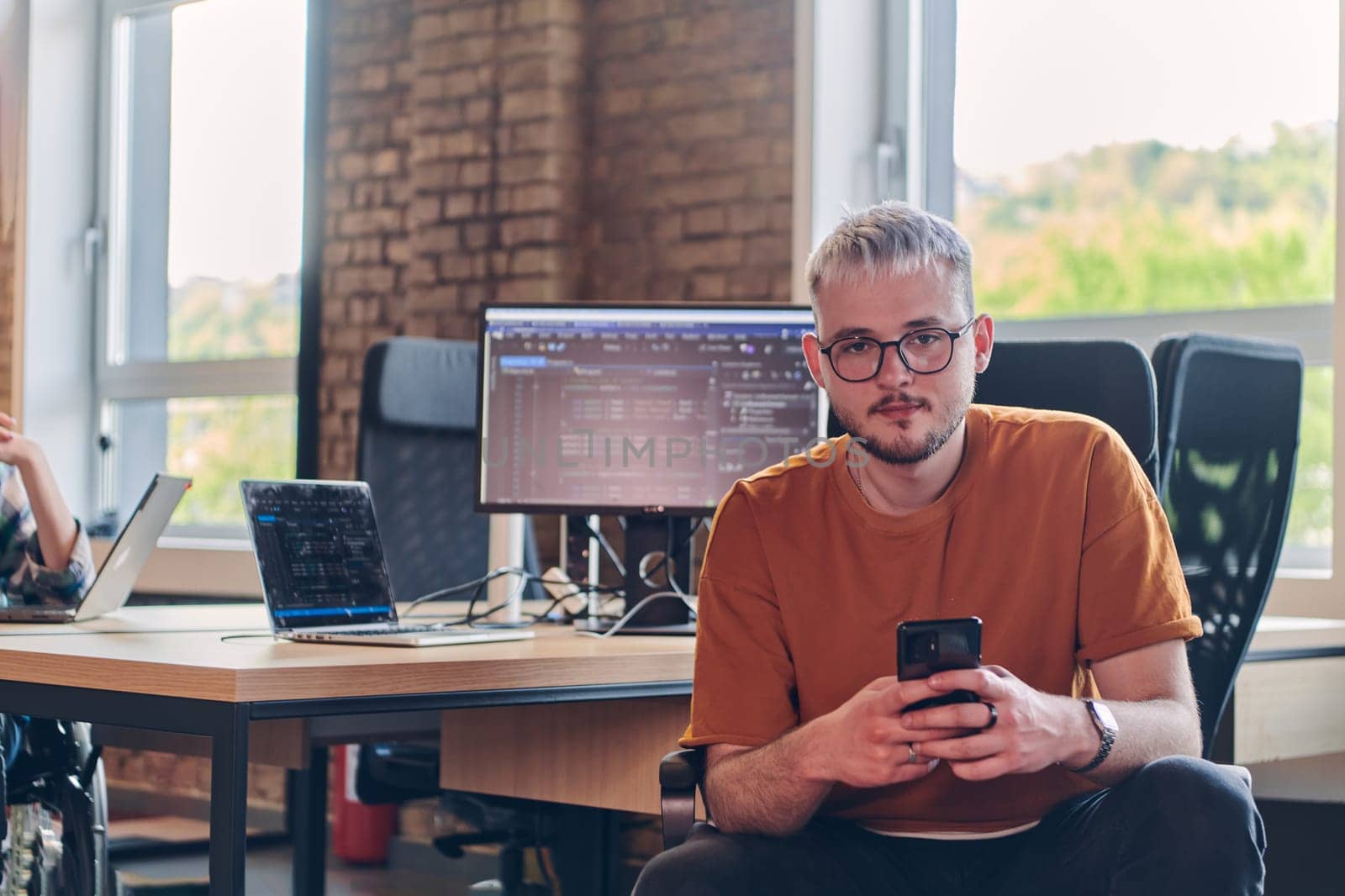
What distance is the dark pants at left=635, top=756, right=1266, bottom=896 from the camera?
1527mm

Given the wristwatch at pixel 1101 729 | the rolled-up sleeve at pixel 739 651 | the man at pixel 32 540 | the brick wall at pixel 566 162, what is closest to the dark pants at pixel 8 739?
the man at pixel 32 540

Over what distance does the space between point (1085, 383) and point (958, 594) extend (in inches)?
25.0

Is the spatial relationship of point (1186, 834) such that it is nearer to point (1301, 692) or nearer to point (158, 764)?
point (1301, 692)

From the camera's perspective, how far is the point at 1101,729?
5.32 feet

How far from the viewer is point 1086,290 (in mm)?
3691

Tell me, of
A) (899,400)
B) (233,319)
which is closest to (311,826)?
(899,400)

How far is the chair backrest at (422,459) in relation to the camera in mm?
3293

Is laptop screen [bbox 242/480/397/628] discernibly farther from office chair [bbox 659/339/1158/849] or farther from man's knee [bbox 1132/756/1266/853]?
man's knee [bbox 1132/756/1266/853]

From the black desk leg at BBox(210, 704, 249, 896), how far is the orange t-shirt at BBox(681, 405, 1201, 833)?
1.61ft

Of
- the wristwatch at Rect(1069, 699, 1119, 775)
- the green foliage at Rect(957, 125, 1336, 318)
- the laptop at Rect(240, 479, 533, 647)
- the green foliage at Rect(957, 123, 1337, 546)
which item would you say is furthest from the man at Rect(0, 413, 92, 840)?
the green foliage at Rect(957, 125, 1336, 318)

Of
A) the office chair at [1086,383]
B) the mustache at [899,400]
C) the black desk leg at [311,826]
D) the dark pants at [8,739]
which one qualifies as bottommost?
the black desk leg at [311,826]

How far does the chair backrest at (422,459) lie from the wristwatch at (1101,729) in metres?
1.71

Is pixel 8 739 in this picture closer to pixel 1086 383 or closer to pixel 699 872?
pixel 699 872

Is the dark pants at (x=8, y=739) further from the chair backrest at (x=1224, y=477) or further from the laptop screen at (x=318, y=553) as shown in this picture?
the chair backrest at (x=1224, y=477)
